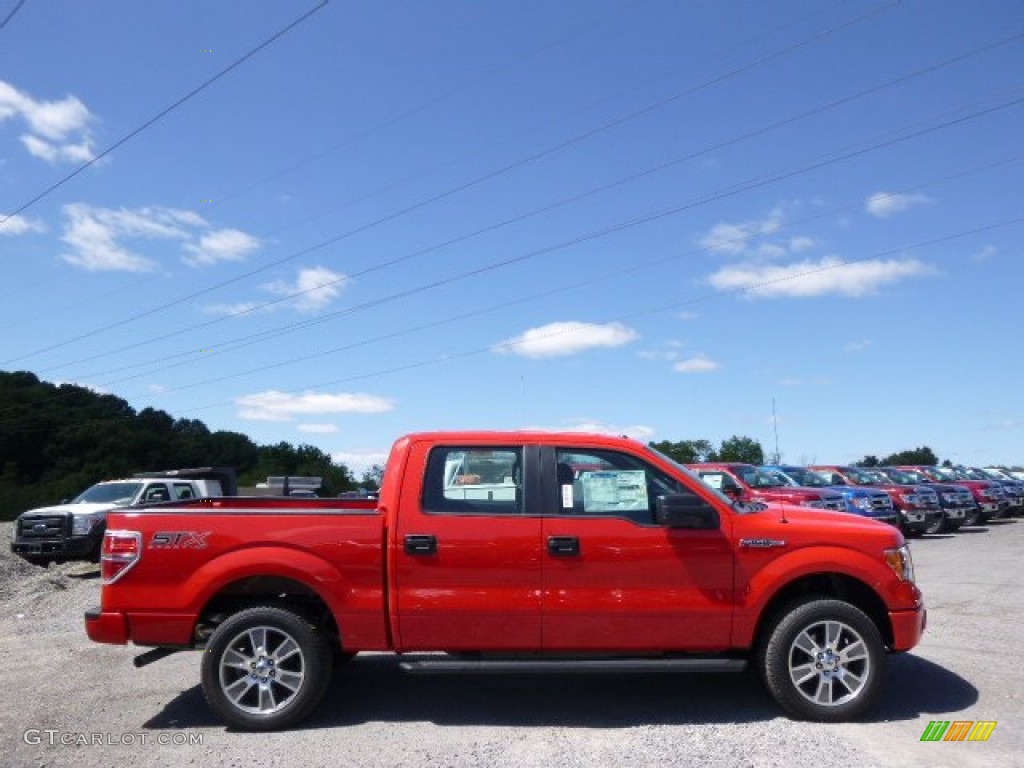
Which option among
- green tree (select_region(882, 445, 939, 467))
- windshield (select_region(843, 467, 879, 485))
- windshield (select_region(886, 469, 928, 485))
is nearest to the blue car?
windshield (select_region(843, 467, 879, 485))

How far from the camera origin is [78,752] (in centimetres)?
559

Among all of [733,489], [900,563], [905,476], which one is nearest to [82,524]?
[733,489]

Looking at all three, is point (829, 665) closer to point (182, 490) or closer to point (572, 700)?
point (572, 700)

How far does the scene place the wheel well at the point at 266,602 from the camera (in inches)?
242

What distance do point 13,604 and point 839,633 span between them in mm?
11347

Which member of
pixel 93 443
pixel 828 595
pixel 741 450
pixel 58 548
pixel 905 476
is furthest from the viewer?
pixel 93 443

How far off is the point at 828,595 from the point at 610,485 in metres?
1.69

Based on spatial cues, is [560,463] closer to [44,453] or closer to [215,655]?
[215,655]

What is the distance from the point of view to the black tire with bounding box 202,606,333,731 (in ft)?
19.4

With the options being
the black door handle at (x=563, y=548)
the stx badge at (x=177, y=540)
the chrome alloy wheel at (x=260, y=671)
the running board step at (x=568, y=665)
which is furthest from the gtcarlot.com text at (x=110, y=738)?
the black door handle at (x=563, y=548)

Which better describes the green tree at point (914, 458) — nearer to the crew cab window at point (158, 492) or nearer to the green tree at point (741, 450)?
the green tree at point (741, 450)

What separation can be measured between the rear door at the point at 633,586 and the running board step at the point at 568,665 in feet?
0.29

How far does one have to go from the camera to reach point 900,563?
610 cm

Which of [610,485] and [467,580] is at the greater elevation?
[610,485]
